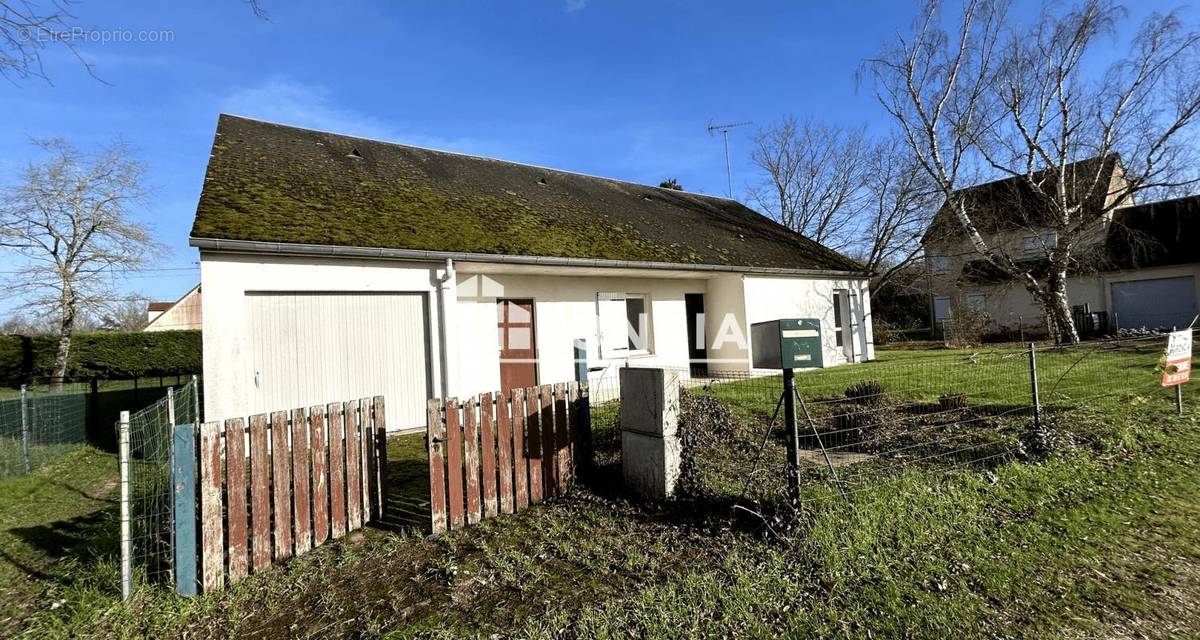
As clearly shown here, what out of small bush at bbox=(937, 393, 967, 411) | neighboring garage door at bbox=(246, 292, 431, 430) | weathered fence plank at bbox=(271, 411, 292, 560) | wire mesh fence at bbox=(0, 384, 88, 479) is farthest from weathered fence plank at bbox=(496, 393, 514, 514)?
wire mesh fence at bbox=(0, 384, 88, 479)

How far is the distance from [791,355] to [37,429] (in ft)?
37.3

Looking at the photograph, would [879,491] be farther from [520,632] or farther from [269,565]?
[269,565]

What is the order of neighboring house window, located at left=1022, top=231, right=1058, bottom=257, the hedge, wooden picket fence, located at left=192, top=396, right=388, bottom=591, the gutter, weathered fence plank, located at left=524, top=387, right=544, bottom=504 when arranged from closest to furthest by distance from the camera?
1. wooden picket fence, located at left=192, top=396, right=388, bottom=591
2. weathered fence plank, located at left=524, top=387, right=544, bottom=504
3. the gutter
4. neighboring house window, located at left=1022, top=231, right=1058, bottom=257
5. the hedge

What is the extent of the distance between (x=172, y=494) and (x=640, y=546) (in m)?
2.97

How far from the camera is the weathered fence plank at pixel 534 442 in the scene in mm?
4711

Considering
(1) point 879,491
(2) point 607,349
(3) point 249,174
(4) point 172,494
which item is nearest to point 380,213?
(3) point 249,174

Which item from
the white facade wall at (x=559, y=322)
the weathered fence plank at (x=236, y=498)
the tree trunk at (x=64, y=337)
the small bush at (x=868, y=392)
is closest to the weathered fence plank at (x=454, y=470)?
the weathered fence plank at (x=236, y=498)

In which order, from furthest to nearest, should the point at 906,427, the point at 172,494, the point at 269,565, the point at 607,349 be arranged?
the point at 607,349
the point at 906,427
the point at 269,565
the point at 172,494

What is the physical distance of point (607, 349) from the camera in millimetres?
11969

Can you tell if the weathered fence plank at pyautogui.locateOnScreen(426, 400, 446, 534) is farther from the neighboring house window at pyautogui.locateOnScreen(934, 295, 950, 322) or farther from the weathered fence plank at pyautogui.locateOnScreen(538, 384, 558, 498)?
the neighboring house window at pyautogui.locateOnScreen(934, 295, 950, 322)

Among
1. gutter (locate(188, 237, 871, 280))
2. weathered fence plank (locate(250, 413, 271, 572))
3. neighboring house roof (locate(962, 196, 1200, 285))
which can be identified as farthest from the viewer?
neighboring house roof (locate(962, 196, 1200, 285))

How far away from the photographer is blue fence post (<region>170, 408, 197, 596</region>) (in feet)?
10.5

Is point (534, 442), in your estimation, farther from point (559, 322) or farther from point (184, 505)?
point (559, 322)

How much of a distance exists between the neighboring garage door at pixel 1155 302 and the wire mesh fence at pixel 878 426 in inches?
731
